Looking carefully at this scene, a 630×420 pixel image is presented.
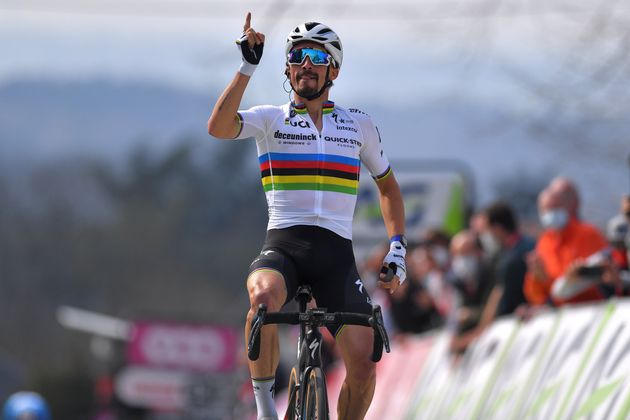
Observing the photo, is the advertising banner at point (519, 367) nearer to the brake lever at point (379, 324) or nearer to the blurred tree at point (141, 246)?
the brake lever at point (379, 324)

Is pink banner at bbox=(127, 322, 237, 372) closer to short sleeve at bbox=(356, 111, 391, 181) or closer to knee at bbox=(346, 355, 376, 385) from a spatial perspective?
short sleeve at bbox=(356, 111, 391, 181)

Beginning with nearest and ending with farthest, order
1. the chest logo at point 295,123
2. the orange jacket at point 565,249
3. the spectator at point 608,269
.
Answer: the chest logo at point 295,123 → the spectator at point 608,269 → the orange jacket at point 565,249

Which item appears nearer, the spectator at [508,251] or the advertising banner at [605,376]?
the advertising banner at [605,376]

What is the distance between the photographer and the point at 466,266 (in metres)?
16.6

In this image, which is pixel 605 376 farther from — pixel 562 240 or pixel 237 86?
pixel 237 86

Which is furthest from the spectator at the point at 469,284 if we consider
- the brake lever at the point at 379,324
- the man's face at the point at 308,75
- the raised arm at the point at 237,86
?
the raised arm at the point at 237,86

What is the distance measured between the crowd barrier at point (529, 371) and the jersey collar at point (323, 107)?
2.65 metres

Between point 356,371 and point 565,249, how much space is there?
14.2 feet

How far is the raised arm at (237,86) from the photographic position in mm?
9695

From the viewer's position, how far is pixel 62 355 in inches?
4104

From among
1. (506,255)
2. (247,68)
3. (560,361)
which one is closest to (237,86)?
(247,68)

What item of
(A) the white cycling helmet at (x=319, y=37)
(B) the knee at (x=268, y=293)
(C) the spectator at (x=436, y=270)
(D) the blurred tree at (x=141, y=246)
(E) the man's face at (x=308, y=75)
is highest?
(A) the white cycling helmet at (x=319, y=37)

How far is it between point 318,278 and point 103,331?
74395 millimetres

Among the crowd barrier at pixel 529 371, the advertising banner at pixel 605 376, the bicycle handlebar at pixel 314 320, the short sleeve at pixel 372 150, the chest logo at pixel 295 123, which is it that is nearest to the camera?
the bicycle handlebar at pixel 314 320
